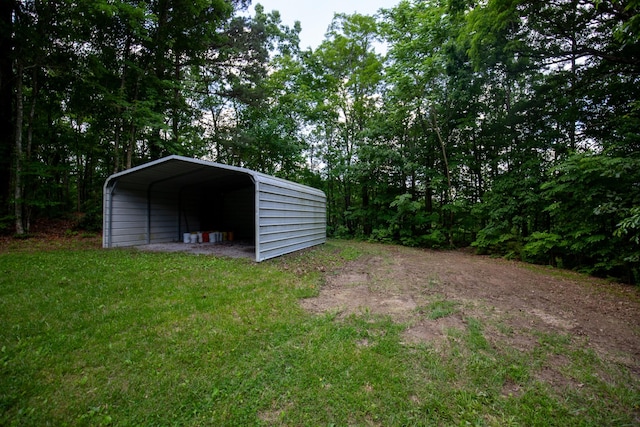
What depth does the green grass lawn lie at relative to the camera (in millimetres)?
1638

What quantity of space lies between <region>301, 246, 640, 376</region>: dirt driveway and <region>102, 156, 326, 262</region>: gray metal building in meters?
2.19

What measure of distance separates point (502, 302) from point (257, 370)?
3544mm

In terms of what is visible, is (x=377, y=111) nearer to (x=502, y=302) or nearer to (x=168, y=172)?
(x=168, y=172)

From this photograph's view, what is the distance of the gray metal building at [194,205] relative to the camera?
6207 millimetres

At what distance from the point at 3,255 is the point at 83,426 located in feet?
21.9

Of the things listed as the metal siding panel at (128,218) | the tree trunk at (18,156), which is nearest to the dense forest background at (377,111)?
the tree trunk at (18,156)

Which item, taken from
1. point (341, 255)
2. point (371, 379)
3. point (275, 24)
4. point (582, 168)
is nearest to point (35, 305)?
point (371, 379)

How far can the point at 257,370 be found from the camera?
2.05 metres

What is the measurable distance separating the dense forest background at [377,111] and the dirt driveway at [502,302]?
118 cm

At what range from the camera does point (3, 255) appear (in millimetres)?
5473

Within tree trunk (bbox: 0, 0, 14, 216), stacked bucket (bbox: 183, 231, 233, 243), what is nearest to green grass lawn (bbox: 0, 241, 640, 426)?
stacked bucket (bbox: 183, 231, 233, 243)

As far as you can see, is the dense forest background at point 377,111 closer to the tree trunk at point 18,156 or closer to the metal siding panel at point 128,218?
the tree trunk at point 18,156

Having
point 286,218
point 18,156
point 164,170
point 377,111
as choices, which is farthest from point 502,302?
point 18,156

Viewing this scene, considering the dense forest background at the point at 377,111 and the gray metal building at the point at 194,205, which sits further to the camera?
the gray metal building at the point at 194,205
